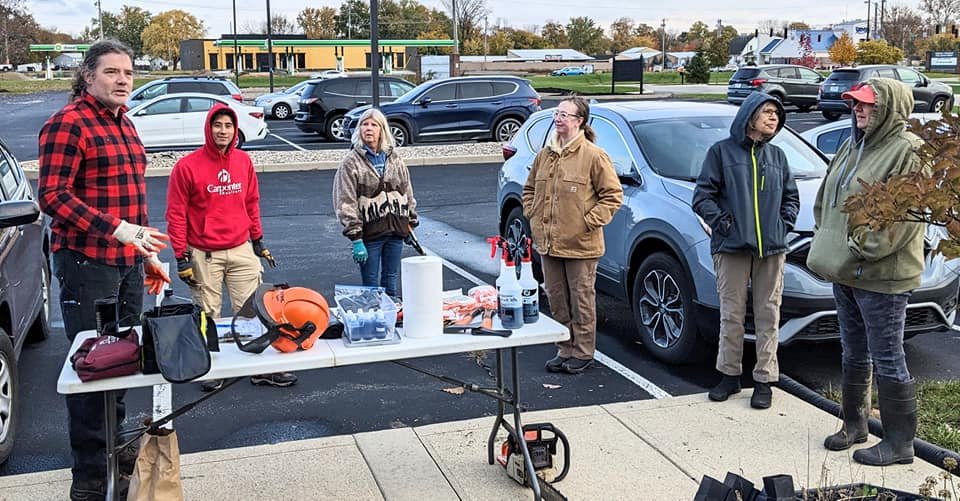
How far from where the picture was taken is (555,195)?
243 inches

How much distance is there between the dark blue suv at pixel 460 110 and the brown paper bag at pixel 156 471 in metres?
18.1

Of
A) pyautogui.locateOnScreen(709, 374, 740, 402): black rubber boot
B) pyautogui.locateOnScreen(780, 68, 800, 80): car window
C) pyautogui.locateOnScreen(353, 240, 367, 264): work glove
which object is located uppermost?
pyautogui.locateOnScreen(780, 68, 800, 80): car window

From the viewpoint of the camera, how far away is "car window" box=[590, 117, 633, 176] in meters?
7.12

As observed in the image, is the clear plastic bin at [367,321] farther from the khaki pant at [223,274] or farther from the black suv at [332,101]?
the black suv at [332,101]

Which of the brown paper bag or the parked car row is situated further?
the parked car row

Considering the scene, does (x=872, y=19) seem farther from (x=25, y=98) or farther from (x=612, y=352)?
(x=612, y=352)

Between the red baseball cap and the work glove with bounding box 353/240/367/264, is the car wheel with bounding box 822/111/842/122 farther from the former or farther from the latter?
the red baseball cap

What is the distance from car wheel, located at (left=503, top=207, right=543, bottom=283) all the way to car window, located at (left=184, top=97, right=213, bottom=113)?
47.7ft

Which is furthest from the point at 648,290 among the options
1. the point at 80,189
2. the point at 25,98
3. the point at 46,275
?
the point at 25,98

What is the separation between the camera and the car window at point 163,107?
69.8 ft

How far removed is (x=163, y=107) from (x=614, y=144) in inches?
650

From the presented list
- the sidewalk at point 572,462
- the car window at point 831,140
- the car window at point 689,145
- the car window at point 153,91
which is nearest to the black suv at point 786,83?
the car window at point 153,91

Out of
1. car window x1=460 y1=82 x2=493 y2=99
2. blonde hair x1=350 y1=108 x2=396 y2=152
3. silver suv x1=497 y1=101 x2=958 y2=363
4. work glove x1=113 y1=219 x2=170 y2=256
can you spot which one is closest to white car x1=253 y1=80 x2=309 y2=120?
car window x1=460 y1=82 x2=493 y2=99

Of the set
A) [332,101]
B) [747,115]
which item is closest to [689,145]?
[747,115]
